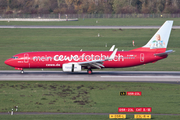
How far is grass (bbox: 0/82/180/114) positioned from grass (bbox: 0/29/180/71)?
2510 cm

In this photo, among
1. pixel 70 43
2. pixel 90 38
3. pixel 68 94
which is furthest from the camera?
pixel 90 38

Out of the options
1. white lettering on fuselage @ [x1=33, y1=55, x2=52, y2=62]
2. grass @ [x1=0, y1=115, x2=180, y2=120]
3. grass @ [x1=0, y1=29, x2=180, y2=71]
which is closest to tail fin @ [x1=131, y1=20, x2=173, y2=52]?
grass @ [x1=0, y1=29, x2=180, y2=71]

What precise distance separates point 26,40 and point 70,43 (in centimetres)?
1427

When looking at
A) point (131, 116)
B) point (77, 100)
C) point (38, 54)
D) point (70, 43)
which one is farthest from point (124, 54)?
point (70, 43)

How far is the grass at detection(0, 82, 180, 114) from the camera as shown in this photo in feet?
94.2

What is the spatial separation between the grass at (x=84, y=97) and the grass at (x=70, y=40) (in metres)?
25.1

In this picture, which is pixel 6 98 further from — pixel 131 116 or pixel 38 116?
pixel 131 116

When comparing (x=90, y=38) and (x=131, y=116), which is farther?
(x=90, y=38)

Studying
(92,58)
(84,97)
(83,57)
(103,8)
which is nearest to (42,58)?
(83,57)

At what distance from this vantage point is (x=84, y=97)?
107 ft

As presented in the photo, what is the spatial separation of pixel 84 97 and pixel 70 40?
5552 centimetres

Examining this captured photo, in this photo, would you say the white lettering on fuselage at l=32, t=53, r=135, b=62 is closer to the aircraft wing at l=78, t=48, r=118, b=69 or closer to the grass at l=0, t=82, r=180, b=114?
the aircraft wing at l=78, t=48, r=118, b=69

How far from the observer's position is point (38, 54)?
1855 inches

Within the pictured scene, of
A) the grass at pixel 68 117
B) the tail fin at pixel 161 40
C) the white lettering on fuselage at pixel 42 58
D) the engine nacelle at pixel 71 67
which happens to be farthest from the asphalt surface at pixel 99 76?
the grass at pixel 68 117
